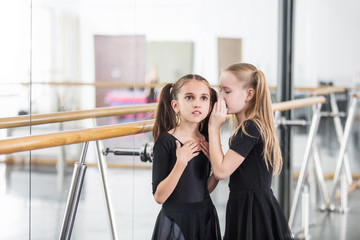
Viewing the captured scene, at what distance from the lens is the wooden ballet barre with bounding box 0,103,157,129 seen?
1784mm

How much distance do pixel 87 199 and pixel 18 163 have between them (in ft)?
1.28

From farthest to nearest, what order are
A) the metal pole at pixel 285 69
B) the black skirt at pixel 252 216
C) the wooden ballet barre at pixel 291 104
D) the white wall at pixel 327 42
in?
the white wall at pixel 327 42, the metal pole at pixel 285 69, the wooden ballet barre at pixel 291 104, the black skirt at pixel 252 216

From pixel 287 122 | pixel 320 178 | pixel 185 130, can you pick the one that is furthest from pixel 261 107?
pixel 320 178

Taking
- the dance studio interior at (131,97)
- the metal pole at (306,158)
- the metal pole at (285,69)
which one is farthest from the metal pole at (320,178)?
the metal pole at (306,158)

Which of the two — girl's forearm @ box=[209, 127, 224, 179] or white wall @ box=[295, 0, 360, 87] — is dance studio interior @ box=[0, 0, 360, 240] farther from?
girl's forearm @ box=[209, 127, 224, 179]

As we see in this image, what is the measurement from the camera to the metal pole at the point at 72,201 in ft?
5.98

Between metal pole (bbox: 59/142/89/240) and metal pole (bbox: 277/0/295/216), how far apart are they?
81.6 inches

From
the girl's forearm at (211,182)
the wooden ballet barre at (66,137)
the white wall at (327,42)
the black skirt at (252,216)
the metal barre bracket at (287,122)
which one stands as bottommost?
the black skirt at (252,216)

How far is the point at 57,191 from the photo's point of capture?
6.61ft

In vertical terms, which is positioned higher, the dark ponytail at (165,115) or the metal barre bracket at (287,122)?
the dark ponytail at (165,115)

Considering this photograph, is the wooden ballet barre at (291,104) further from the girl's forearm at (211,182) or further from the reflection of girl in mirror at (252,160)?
the girl's forearm at (211,182)

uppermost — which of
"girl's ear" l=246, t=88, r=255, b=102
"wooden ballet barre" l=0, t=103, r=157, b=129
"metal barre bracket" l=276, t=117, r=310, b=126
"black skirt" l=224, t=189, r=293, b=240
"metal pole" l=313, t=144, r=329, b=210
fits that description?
"girl's ear" l=246, t=88, r=255, b=102

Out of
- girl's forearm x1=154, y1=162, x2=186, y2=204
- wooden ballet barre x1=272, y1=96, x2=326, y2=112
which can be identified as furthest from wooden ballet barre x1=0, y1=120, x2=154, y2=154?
wooden ballet barre x1=272, y1=96, x2=326, y2=112

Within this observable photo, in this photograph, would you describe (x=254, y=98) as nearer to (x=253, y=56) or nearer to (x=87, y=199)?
(x=87, y=199)
